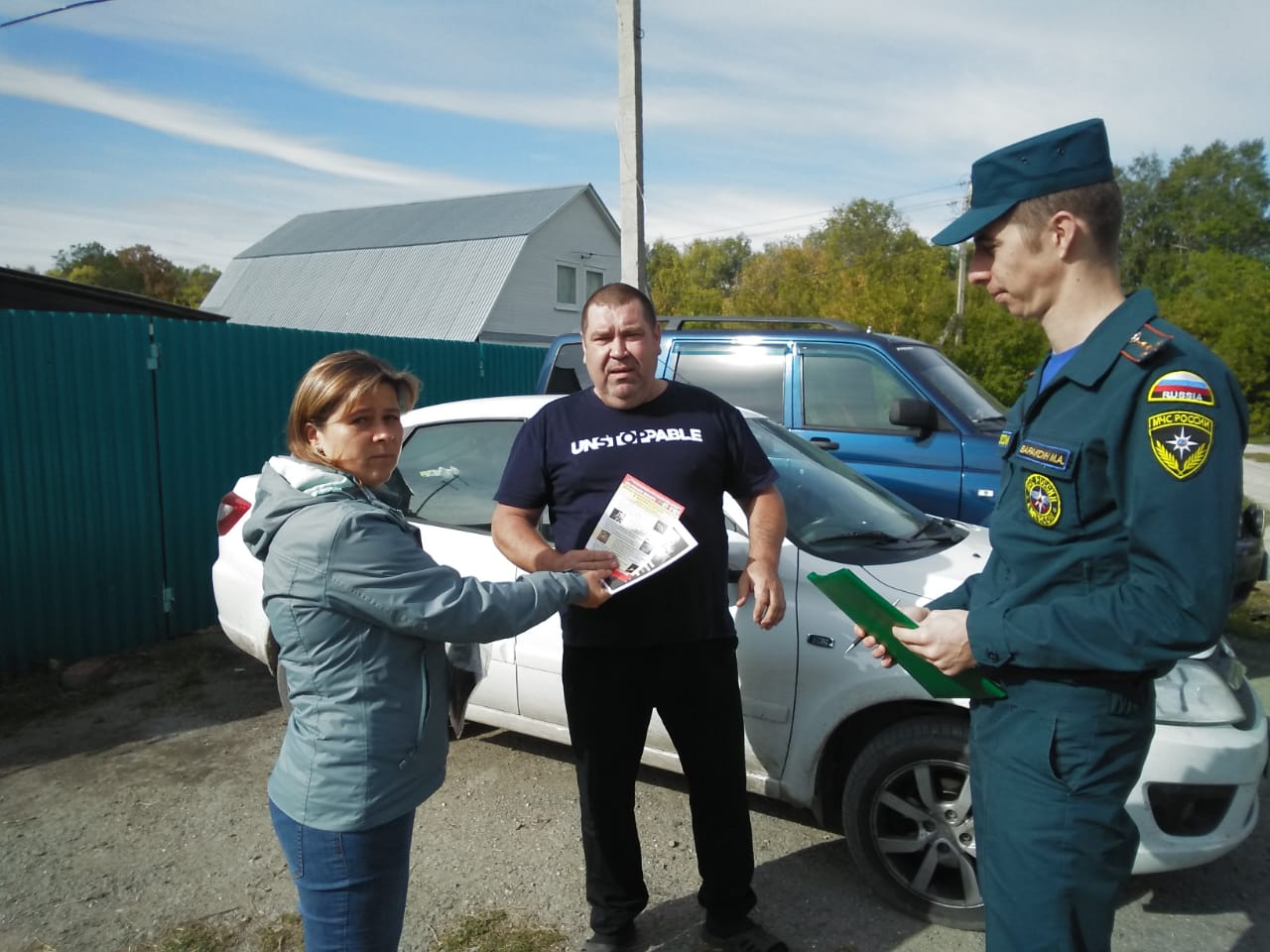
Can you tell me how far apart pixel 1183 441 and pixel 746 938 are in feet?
6.77

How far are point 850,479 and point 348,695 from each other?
8.78ft

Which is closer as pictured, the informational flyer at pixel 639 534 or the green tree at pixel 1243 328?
the informational flyer at pixel 639 534

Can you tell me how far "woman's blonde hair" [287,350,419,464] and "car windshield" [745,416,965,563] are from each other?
5.59 ft

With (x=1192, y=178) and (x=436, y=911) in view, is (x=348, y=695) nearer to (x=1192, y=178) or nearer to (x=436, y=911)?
(x=436, y=911)

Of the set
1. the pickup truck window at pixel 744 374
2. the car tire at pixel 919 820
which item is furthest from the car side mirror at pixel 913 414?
the car tire at pixel 919 820

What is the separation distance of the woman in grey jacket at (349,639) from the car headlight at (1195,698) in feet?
6.83

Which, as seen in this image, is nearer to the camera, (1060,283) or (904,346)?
(1060,283)

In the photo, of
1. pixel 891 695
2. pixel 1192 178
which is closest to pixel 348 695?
pixel 891 695

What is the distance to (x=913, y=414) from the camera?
565 centimetres

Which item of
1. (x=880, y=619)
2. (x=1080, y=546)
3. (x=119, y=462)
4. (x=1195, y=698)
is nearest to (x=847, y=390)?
(x=1195, y=698)

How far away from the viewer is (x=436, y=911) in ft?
10.3

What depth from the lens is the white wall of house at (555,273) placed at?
27.0 metres

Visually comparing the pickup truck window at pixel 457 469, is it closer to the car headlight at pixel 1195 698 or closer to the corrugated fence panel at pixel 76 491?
the car headlight at pixel 1195 698

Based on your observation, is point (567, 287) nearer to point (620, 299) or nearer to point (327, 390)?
point (620, 299)
